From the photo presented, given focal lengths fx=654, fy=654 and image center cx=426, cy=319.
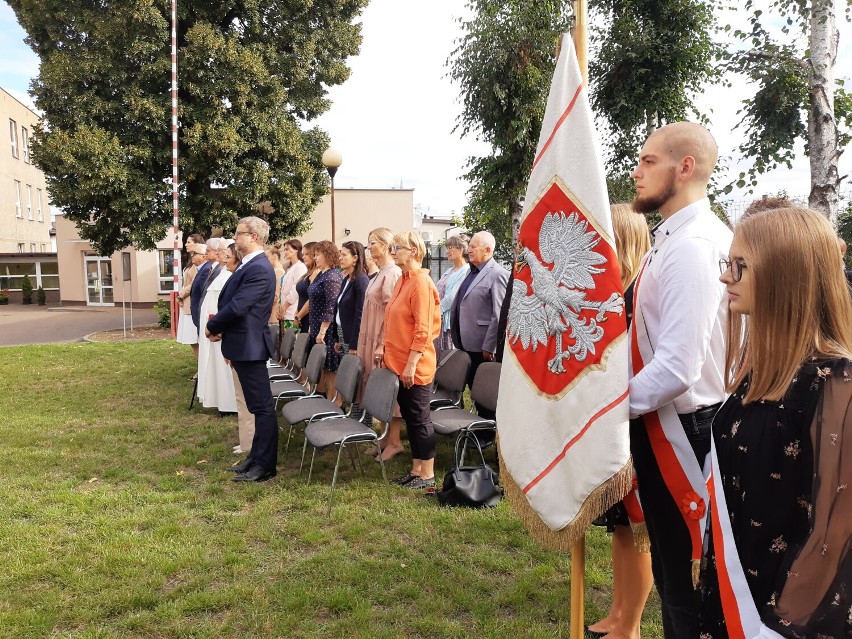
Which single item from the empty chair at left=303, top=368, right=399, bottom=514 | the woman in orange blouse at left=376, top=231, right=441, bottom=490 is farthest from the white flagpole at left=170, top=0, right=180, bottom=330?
the woman in orange blouse at left=376, top=231, right=441, bottom=490

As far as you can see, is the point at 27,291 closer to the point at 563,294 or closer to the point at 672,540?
the point at 563,294

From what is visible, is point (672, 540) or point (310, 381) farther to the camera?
point (310, 381)

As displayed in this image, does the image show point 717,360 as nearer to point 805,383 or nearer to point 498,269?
point 805,383

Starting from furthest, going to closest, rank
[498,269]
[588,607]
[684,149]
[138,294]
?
[138,294] < [498,269] < [588,607] < [684,149]

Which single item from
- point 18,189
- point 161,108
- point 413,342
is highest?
point 18,189

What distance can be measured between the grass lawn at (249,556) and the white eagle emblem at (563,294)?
157 cm

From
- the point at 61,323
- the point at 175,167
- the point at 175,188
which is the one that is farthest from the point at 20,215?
the point at 175,188

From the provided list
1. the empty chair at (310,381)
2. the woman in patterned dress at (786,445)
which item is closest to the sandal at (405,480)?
the empty chair at (310,381)

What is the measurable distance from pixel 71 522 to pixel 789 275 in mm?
4642

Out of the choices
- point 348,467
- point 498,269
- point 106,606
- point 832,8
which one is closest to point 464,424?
point 348,467

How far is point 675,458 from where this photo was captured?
2.14 metres

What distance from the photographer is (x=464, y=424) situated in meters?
4.97

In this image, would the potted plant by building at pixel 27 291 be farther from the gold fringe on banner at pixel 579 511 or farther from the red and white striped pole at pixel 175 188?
the gold fringe on banner at pixel 579 511

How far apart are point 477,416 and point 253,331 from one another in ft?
6.24
